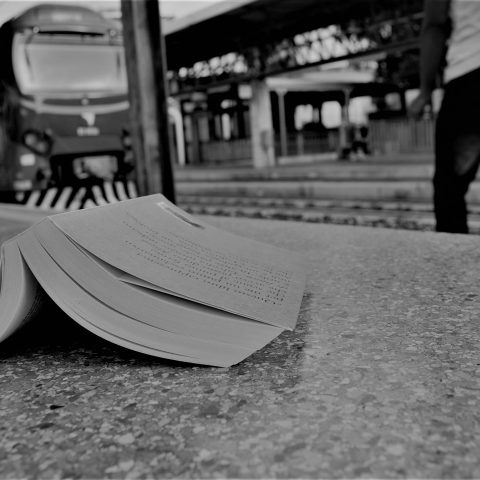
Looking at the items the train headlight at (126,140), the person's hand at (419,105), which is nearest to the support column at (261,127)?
the train headlight at (126,140)

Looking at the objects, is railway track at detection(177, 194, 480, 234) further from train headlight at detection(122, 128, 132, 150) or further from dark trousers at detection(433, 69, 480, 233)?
dark trousers at detection(433, 69, 480, 233)

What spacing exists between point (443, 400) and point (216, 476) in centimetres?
28

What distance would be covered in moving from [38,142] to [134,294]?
610 centimetres

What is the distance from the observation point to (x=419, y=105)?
8.62 feet

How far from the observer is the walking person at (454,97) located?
2.42m

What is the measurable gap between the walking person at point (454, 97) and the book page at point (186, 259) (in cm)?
145

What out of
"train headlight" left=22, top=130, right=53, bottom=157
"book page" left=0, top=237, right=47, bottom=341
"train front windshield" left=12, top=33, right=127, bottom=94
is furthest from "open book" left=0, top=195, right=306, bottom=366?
"train front windshield" left=12, top=33, right=127, bottom=94

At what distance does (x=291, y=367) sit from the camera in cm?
82

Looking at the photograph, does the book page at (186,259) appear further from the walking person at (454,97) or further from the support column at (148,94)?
the support column at (148,94)

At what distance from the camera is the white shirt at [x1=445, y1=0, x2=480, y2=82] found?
238 centimetres

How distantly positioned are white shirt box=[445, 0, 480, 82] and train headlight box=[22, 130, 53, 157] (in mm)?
4973

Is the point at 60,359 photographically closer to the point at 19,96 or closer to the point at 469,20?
the point at 469,20

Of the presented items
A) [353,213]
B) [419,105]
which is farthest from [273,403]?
[353,213]

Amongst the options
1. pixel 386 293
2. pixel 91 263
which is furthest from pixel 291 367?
pixel 386 293
